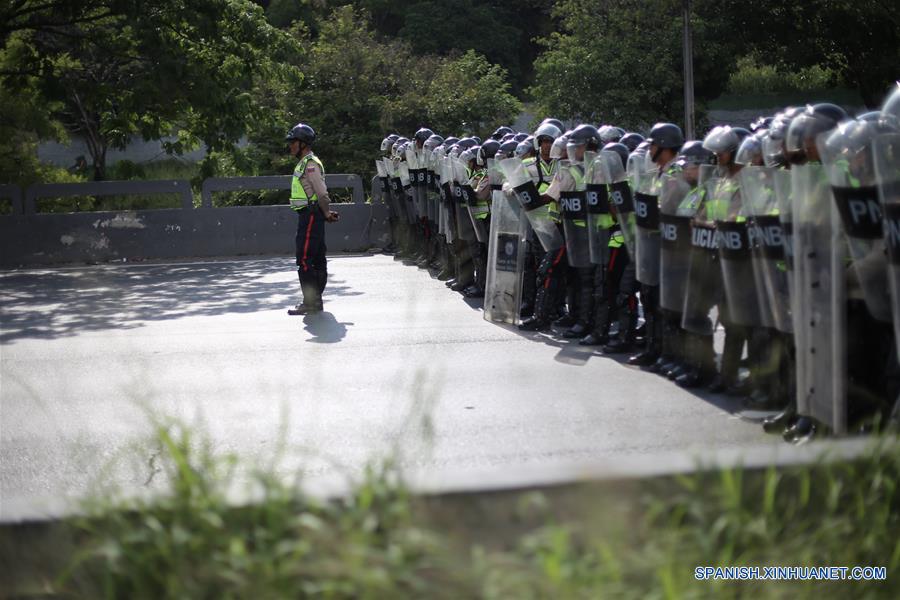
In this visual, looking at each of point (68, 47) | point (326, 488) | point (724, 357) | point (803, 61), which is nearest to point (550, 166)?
point (724, 357)

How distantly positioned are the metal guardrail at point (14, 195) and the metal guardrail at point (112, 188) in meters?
0.12

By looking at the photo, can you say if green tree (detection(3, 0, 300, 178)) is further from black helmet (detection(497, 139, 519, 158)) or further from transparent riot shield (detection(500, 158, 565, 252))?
transparent riot shield (detection(500, 158, 565, 252))

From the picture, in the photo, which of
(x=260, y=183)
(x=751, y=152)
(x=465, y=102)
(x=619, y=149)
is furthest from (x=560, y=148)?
(x=465, y=102)

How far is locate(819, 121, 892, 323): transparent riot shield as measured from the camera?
602cm

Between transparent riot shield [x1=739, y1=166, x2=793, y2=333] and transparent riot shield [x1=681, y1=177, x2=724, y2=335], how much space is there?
0.74 metres

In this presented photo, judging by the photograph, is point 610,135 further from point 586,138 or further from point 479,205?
point 479,205

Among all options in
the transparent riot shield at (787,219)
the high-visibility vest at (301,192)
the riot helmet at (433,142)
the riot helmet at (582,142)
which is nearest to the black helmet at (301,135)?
the high-visibility vest at (301,192)

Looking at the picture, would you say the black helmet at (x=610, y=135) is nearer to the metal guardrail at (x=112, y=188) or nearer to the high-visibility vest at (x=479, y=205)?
the high-visibility vest at (x=479, y=205)

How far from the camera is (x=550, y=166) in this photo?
492 inches

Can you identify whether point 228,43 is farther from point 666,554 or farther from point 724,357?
point 666,554

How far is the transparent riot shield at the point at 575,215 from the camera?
11227 mm

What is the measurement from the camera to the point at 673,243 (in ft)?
29.6

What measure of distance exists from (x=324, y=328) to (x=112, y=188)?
972cm

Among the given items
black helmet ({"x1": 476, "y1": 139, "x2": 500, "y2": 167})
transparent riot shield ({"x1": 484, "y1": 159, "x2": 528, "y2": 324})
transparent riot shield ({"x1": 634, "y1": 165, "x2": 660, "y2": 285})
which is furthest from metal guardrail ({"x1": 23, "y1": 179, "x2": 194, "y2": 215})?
transparent riot shield ({"x1": 634, "y1": 165, "x2": 660, "y2": 285})
